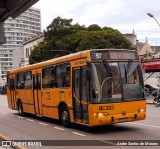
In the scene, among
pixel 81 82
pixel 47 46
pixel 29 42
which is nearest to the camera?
pixel 81 82

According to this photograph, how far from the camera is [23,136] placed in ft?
40.0

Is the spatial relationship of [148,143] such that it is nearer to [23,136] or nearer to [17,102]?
[23,136]

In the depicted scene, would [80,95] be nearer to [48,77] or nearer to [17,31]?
[48,77]

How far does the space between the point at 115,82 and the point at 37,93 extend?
6.03 meters

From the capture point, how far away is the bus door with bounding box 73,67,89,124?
12.1 m

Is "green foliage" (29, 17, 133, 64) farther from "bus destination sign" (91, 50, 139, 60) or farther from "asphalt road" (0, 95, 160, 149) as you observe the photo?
"bus destination sign" (91, 50, 139, 60)

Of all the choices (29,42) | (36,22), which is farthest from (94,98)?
(36,22)

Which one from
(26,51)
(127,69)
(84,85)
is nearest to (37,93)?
(84,85)

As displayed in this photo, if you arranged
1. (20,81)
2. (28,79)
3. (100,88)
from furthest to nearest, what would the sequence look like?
(20,81)
(28,79)
(100,88)

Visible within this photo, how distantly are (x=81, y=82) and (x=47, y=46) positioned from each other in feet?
162

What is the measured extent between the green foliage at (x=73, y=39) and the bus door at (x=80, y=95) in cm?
3937

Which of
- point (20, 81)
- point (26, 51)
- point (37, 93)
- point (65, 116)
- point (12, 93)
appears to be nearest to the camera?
point (65, 116)

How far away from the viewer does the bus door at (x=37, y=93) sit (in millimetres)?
16889

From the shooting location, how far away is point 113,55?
1235cm
